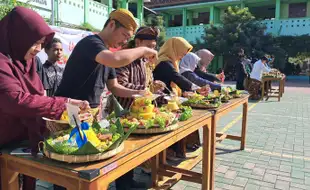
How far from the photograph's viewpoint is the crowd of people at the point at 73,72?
49.2 inches

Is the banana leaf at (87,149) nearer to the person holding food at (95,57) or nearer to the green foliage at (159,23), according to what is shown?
the person holding food at (95,57)

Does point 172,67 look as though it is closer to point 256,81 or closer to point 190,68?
point 190,68

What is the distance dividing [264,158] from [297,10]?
2014 cm

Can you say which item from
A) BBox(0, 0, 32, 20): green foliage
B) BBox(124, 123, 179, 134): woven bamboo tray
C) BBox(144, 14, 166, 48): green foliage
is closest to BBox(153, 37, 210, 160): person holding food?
BBox(124, 123, 179, 134): woven bamboo tray

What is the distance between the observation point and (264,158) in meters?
3.64

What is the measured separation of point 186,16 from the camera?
23500 mm

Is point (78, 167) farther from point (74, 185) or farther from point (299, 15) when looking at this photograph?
point (299, 15)

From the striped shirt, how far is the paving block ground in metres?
1.06

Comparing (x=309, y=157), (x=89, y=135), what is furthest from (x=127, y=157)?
(x=309, y=157)

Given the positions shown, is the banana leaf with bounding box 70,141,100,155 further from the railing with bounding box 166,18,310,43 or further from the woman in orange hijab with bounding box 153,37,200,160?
the railing with bounding box 166,18,310,43

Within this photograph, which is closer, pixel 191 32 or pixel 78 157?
pixel 78 157

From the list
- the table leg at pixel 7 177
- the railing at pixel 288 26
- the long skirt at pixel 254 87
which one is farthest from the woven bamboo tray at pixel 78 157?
the railing at pixel 288 26

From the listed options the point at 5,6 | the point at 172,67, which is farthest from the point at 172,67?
the point at 5,6

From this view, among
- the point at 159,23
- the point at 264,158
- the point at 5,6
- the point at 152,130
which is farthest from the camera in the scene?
the point at 159,23
